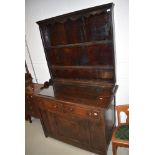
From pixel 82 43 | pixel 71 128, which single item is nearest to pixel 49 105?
pixel 71 128

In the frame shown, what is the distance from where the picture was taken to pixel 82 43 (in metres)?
1.83

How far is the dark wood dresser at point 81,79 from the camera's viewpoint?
1619 millimetres

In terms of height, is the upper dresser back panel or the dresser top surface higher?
the upper dresser back panel

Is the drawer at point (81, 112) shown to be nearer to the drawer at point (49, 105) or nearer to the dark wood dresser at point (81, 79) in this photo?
the dark wood dresser at point (81, 79)

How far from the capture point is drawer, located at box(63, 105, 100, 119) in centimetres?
155

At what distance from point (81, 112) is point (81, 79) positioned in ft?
1.87

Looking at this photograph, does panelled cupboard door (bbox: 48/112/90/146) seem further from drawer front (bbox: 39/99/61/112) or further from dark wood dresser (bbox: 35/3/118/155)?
drawer front (bbox: 39/99/61/112)

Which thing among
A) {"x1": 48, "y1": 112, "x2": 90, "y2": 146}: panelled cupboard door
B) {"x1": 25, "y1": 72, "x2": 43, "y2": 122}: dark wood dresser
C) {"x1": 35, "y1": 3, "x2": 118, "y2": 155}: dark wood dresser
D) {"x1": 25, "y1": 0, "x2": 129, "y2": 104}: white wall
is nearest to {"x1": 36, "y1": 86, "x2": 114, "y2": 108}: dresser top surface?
{"x1": 35, "y1": 3, "x2": 118, "y2": 155}: dark wood dresser

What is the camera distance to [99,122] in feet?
5.28
